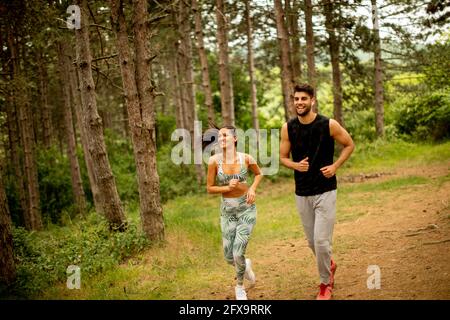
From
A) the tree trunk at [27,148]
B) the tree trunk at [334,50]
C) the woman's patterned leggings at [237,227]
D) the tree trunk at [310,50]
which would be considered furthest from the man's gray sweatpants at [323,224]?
the tree trunk at [334,50]

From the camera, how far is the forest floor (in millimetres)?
6121

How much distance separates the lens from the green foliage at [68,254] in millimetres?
7180

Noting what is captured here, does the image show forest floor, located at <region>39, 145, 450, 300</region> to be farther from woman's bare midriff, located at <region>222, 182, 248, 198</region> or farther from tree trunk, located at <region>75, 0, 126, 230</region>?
woman's bare midriff, located at <region>222, 182, 248, 198</region>

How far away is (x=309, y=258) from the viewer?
315 inches

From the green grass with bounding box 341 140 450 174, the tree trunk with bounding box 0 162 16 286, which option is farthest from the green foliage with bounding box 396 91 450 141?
the tree trunk with bounding box 0 162 16 286

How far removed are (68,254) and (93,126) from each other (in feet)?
8.47

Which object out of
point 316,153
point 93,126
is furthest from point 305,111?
point 93,126

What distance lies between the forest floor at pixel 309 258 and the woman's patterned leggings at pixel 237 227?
708 mm

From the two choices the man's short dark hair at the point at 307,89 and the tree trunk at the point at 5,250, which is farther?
the tree trunk at the point at 5,250

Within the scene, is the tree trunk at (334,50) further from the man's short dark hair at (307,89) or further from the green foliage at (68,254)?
the man's short dark hair at (307,89)

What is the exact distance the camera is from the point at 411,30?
20109mm

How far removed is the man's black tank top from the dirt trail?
1.44 metres

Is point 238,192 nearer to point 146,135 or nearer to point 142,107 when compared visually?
point 146,135
